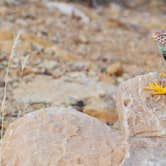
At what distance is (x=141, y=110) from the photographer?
3.45 meters

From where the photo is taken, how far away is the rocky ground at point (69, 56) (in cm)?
539

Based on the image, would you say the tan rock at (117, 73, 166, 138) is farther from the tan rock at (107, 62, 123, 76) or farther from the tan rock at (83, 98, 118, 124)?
the tan rock at (107, 62, 123, 76)

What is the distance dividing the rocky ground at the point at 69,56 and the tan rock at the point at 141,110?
2.46 feet

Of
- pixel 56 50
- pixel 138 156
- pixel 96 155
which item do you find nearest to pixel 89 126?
pixel 96 155

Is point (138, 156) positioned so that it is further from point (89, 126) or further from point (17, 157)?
point (17, 157)

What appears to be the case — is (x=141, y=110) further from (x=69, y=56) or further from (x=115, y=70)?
(x=69, y=56)

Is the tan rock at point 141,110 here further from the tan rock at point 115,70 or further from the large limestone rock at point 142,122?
the tan rock at point 115,70

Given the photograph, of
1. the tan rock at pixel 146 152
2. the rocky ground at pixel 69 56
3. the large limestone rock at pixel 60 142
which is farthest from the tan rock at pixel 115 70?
the tan rock at pixel 146 152

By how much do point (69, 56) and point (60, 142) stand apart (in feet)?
11.5

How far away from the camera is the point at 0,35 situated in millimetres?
6922

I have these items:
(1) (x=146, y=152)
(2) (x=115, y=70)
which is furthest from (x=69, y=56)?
(1) (x=146, y=152)

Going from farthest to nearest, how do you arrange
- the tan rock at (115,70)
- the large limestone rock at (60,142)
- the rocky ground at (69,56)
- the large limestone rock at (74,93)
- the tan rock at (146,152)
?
the tan rock at (115,70) → the rocky ground at (69,56) → the large limestone rock at (74,93) → the large limestone rock at (60,142) → the tan rock at (146,152)

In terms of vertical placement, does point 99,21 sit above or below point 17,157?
below

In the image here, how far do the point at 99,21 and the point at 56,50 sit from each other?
2830mm
